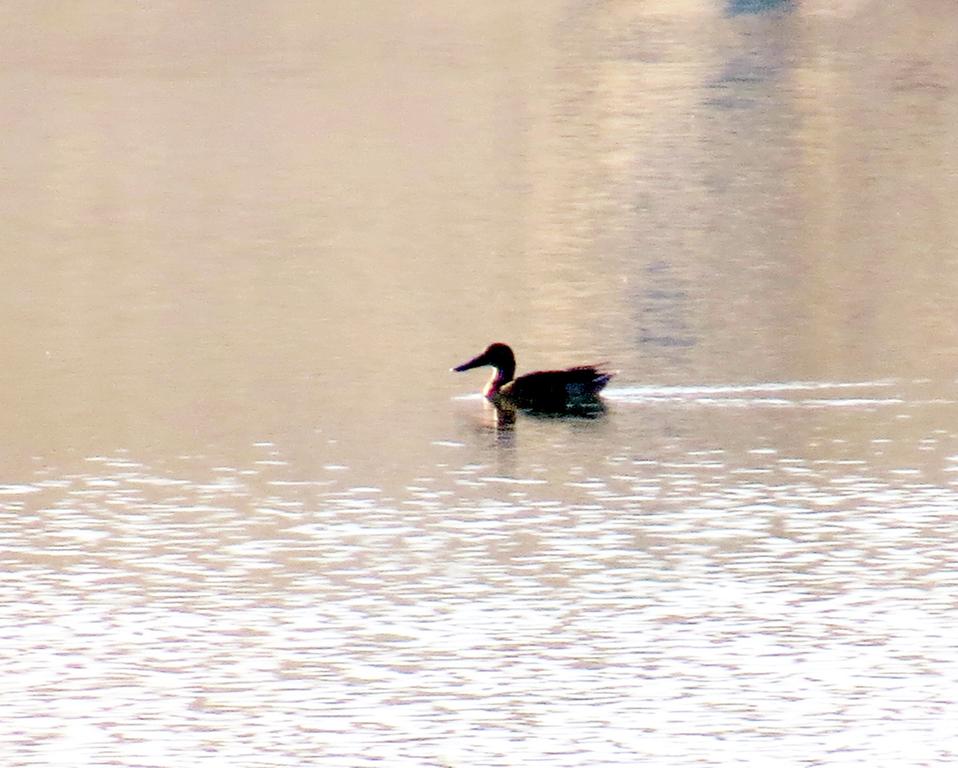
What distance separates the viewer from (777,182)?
98.2 ft

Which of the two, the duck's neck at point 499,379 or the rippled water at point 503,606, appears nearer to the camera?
the rippled water at point 503,606

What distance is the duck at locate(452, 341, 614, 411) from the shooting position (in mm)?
16125

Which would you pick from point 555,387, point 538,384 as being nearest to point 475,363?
point 538,384

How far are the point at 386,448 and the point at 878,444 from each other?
2931mm

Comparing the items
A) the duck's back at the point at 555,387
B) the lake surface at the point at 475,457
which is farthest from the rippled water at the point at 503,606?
the duck's back at the point at 555,387

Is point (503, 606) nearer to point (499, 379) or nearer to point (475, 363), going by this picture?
point (499, 379)

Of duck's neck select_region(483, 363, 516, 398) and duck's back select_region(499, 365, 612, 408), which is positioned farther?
duck's neck select_region(483, 363, 516, 398)

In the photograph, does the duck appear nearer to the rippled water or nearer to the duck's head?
the duck's head

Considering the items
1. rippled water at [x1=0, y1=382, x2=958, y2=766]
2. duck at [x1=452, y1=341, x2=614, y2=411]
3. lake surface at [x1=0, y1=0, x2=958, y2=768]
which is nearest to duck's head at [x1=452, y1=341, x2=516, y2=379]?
duck at [x1=452, y1=341, x2=614, y2=411]

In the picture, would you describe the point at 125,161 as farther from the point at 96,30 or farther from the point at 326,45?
the point at 96,30

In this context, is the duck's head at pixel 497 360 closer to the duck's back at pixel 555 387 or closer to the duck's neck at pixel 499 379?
the duck's neck at pixel 499 379

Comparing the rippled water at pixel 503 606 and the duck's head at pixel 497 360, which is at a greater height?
the duck's head at pixel 497 360

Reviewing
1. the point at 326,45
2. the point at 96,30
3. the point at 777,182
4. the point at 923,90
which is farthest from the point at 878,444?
the point at 96,30

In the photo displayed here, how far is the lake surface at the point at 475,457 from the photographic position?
943 cm
